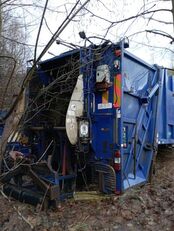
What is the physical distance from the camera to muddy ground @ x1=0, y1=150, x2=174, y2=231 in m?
3.83

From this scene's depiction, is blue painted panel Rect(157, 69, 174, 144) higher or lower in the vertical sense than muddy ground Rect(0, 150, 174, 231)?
higher

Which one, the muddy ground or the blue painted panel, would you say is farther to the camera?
the blue painted panel

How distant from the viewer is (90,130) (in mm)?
4672

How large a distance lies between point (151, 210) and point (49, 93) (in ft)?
7.46

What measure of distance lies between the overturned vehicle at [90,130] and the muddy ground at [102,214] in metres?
0.20

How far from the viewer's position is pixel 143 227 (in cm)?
383

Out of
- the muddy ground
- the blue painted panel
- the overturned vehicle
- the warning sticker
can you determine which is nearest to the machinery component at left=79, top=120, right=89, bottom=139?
the overturned vehicle

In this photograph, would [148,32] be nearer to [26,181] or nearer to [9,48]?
[9,48]

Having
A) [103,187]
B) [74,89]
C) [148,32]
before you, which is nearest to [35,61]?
[74,89]

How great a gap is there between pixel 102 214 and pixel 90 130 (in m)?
1.20

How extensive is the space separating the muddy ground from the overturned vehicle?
0.20 m

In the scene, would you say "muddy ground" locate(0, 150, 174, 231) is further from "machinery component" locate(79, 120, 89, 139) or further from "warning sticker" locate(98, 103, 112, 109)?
"warning sticker" locate(98, 103, 112, 109)

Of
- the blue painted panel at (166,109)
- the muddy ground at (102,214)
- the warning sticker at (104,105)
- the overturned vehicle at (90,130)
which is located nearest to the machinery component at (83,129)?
the overturned vehicle at (90,130)

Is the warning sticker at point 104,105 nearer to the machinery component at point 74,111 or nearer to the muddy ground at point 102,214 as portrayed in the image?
the machinery component at point 74,111
